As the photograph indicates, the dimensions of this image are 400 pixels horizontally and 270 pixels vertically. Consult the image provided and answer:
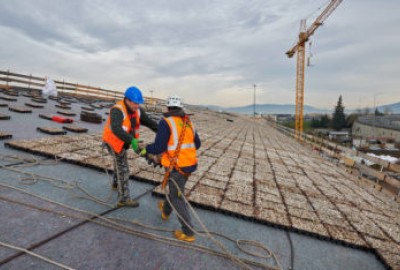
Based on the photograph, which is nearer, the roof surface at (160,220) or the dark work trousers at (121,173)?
the roof surface at (160,220)

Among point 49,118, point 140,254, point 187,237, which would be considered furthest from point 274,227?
point 49,118

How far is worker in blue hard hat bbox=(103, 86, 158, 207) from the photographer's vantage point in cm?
351

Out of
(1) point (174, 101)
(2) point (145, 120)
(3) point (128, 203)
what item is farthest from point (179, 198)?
(2) point (145, 120)

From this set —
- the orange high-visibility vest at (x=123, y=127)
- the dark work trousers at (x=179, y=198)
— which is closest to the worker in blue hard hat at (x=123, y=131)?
the orange high-visibility vest at (x=123, y=127)

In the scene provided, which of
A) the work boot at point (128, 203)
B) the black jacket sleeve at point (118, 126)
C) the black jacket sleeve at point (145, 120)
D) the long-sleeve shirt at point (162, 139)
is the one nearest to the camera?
the long-sleeve shirt at point (162, 139)

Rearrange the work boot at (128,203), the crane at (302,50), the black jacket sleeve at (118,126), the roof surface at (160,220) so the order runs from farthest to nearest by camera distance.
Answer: the crane at (302,50), the work boot at (128,203), the black jacket sleeve at (118,126), the roof surface at (160,220)

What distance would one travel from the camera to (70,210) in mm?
3418

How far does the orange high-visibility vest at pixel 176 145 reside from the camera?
316cm

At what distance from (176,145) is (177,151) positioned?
81mm

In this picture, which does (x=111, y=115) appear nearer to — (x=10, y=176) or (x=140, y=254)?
(x=140, y=254)

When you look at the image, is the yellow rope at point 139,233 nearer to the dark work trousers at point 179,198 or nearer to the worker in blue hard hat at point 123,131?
the dark work trousers at point 179,198

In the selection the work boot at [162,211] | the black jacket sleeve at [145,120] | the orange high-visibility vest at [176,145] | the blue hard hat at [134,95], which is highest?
the blue hard hat at [134,95]

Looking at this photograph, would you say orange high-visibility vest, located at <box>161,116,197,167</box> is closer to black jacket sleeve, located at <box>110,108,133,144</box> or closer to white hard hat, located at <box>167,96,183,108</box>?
white hard hat, located at <box>167,96,183,108</box>

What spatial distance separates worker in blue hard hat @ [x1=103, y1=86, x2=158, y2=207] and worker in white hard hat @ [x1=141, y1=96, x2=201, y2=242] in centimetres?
50
